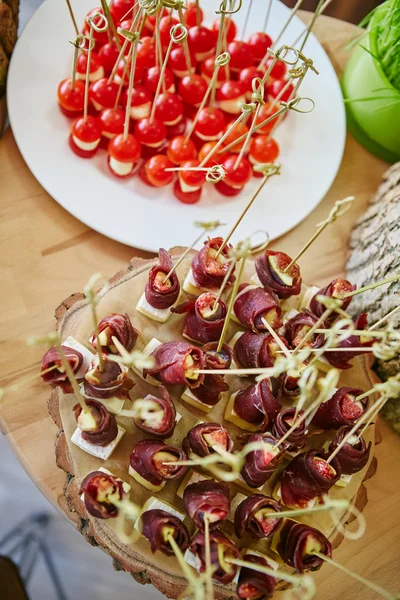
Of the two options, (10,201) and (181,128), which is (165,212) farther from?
(10,201)

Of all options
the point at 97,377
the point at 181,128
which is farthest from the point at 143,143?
the point at 97,377

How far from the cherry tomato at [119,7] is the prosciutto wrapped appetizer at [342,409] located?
1.05 meters

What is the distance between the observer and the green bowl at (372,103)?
1.37 metres

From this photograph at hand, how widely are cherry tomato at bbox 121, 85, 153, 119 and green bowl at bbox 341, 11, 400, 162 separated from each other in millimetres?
497

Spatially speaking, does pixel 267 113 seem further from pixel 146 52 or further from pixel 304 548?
pixel 304 548

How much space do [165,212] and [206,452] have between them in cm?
62

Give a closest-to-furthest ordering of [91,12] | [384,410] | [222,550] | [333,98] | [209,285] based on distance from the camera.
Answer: [222,550], [209,285], [384,410], [91,12], [333,98]

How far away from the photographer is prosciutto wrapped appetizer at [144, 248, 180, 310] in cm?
106

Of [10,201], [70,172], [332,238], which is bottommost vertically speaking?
[10,201]

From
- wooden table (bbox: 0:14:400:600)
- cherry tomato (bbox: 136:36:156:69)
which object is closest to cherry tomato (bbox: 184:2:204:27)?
cherry tomato (bbox: 136:36:156:69)

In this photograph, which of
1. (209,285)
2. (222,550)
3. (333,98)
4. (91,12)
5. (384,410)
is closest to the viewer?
(222,550)

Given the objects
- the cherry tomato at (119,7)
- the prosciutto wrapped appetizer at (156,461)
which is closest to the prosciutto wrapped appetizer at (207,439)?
the prosciutto wrapped appetizer at (156,461)

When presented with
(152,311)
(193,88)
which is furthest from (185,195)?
(152,311)

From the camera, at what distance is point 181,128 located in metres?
1.47
